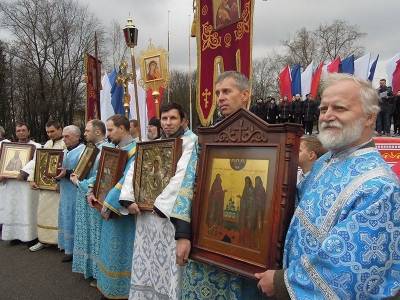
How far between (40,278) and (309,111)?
535 inches

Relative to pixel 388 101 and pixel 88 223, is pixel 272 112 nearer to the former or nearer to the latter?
pixel 388 101

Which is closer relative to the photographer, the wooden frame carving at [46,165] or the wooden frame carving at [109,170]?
the wooden frame carving at [109,170]

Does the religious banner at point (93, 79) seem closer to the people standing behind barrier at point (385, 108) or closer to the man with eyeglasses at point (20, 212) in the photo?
the man with eyeglasses at point (20, 212)

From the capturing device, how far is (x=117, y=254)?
338cm

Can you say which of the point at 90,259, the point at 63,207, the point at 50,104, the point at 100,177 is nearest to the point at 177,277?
the point at 100,177

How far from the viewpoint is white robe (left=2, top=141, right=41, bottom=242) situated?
18.7 ft

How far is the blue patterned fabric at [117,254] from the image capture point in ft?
11.0

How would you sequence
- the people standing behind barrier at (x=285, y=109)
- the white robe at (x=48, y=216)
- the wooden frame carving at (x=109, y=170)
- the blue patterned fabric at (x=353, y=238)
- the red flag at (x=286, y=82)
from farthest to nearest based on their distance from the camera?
the people standing behind barrier at (x=285, y=109)
the red flag at (x=286, y=82)
the white robe at (x=48, y=216)
the wooden frame carving at (x=109, y=170)
the blue patterned fabric at (x=353, y=238)

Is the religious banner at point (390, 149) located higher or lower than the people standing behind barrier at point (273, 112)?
lower

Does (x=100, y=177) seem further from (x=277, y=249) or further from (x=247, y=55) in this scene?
(x=277, y=249)

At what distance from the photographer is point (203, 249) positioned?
187 centimetres

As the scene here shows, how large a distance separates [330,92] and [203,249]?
103cm

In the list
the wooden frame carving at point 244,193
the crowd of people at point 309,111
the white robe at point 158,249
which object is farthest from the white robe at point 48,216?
the crowd of people at point 309,111

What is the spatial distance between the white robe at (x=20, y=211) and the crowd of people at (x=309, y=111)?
825 cm
